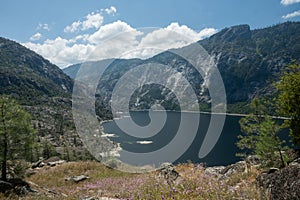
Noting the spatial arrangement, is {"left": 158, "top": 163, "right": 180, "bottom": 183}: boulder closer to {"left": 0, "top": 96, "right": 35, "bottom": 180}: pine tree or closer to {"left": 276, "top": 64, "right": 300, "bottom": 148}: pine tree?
{"left": 0, "top": 96, "right": 35, "bottom": 180}: pine tree

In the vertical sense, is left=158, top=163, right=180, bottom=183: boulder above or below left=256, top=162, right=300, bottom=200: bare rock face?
below

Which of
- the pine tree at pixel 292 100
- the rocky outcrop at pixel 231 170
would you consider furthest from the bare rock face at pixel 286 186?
the pine tree at pixel 292 100

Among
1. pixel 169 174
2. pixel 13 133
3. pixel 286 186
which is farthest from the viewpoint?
pixel 13 133

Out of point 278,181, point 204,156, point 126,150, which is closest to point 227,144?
point 204,156

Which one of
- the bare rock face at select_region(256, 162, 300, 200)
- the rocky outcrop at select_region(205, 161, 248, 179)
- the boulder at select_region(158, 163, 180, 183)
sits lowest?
the rocky outcrop at select_region(205, 161, 248, 179)

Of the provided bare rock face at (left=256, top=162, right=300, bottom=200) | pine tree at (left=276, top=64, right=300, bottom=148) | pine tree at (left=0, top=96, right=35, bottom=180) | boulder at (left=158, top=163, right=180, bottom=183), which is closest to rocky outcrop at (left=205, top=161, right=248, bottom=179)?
boulder at (left=158, top=163, right=180, bottom=183)

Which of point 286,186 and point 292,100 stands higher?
point 292,100

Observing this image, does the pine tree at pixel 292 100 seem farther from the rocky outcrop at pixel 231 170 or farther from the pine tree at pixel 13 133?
the pine tree at pixel 13 133

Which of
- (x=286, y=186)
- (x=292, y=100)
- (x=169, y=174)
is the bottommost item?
(x=169, y=174)

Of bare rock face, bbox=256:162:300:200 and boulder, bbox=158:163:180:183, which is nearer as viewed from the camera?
bare rock face, bbox=256:162:300:200

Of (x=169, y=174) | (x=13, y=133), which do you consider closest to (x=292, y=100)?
(x=169, y=174)

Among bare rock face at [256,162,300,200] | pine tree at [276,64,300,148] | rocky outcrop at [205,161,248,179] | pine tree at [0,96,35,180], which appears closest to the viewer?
bare rock face at [256,162,300,200]

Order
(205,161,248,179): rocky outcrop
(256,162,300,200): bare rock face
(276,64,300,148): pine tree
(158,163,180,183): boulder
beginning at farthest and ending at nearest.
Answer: (276,64,300,148): pine tree < (205,161,248,179): rocky outcrop < (158,163,180,183): boulder < (256,162,300,200): bare rock face

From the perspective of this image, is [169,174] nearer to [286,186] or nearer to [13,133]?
[286,186]
